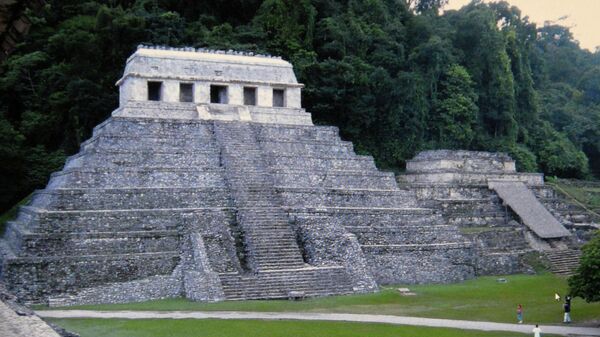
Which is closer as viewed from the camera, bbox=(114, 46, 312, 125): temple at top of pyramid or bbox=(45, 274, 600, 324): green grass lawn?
bbox=(45, 274, 600, 324): green grass lawn

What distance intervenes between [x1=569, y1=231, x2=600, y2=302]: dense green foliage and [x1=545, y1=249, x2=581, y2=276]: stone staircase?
10.3m

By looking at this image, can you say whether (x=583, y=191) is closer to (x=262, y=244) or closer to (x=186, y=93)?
(x=186, y=93)

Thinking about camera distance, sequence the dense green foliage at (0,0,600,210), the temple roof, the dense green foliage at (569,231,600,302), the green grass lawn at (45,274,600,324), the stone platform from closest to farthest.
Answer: the dense green foliage at (569,231,600,302)
the green grass lawn at (45,274,600,324)
the stone platform
the temple roof
the dense green foliage at (0,0,600,210)

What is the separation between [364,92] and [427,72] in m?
4.32

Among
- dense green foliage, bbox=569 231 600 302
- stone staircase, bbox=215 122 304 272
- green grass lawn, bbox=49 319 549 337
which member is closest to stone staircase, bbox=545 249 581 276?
dense green foliage, bbox=569 231 600 302

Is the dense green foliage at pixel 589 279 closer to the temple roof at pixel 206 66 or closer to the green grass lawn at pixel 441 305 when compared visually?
the green grass lawn at pixel 441 305

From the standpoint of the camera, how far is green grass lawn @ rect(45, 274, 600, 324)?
19109 millimetres

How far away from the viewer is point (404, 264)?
24.5m

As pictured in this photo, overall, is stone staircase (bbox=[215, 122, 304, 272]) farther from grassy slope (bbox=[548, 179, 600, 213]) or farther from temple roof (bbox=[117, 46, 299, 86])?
grassy slope (bbox=[548, 179, 600, 213])

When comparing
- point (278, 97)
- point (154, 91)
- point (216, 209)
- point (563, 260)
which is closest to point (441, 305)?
point (216, 209)

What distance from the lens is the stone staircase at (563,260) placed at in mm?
28125

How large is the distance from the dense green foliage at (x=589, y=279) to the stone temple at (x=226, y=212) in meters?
6.54

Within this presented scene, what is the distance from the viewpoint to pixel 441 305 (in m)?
20.5

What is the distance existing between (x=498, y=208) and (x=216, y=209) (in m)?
14.9
